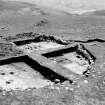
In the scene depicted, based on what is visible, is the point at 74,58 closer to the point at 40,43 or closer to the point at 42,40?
the point at 40,43

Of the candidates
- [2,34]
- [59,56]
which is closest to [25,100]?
[59,56]

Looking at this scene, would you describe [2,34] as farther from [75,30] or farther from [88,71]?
[88,71]

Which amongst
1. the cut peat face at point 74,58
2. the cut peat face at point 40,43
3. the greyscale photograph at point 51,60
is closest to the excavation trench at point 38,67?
the greyscale photograph at point 51,60

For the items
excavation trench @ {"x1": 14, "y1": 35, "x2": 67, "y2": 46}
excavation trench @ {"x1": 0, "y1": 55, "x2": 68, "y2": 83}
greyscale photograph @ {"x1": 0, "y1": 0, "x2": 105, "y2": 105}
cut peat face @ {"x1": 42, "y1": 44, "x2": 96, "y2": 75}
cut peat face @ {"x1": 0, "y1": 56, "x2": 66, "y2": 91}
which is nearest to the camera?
greyscale photograph @ {"x1": 0, "y1": 0, "x2": 105, "y2": 105}

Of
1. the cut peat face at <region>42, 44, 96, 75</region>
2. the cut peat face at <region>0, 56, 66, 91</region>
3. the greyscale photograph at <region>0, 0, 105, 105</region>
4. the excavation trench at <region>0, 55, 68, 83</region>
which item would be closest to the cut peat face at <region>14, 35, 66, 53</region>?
the greyscale photograph at <region>0, 0, 105, 105</region>

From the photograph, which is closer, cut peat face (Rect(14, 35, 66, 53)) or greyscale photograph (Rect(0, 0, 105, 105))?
greyscale photograph (Rect(0, 0, 105, 105))

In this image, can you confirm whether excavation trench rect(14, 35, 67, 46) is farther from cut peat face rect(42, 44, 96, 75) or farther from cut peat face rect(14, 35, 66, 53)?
cut peat face rect(42, 44, 96, 75)

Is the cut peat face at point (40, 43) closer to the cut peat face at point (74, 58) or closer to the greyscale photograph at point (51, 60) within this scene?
the greyscale photograph at point (51, 60)

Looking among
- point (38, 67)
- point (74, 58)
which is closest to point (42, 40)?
point (74, 58)
